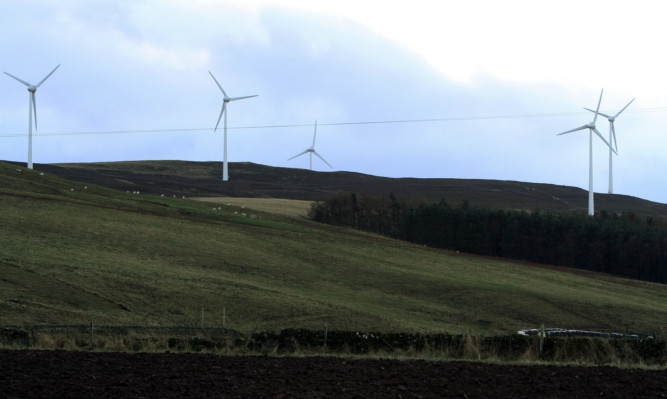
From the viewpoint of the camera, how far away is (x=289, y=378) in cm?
1563

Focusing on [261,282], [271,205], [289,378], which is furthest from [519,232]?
[289,378]

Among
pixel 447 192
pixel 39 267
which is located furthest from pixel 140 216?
pixel 447 192

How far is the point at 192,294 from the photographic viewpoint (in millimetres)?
35500

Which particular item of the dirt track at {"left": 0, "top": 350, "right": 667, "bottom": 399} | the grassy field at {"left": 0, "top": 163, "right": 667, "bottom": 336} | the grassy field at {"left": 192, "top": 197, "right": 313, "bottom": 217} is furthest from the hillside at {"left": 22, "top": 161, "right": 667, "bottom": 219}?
the dirt track at {"left": 0, "top": 350, "right": 667, "bottom": 399}

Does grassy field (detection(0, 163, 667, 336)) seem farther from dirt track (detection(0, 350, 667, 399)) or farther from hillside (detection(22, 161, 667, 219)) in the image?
hillside (detection(22, 161, 667, 219))

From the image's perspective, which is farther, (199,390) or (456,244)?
(456,244)

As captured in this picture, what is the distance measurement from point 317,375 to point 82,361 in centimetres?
543

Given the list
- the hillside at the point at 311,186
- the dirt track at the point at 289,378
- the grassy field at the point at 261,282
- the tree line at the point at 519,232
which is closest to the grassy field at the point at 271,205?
the tree line at the point at 519,232

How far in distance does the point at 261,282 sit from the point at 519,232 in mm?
63773

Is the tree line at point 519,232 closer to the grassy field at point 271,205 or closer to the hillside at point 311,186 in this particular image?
the grassy field at point 271,205

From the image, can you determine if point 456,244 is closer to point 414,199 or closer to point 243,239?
point 414,199

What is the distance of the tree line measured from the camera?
86.9 m

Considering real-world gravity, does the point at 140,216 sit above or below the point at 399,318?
above

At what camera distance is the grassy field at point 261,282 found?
1261 inches
